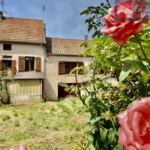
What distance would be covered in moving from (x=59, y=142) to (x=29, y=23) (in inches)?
545

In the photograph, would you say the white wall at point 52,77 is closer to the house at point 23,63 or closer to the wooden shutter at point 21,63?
the house at point 23,63

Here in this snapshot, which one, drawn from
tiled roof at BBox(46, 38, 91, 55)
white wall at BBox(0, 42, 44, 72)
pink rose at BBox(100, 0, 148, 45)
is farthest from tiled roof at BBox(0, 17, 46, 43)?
pink rose at BBox(100, 0, 148, 45)

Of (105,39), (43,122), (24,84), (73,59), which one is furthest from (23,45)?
(105,39)

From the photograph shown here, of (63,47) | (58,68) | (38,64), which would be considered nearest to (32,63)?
(38,64)

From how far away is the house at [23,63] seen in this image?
11.2 meters

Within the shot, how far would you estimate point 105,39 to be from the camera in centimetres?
78

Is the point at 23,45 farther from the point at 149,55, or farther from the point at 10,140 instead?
the point at 149,55

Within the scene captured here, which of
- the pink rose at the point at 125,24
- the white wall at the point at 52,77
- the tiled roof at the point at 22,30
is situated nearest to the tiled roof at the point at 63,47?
the white wall at the point at 52,77

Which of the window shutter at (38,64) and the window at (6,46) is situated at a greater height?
the window at (6,46)

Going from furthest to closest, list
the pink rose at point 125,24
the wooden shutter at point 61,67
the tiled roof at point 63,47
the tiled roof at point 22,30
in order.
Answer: the tiled roof at point 63,47
the wooden shutter at point 61,67
the tiled roof at point 22,30
the pink rose at point 125,24

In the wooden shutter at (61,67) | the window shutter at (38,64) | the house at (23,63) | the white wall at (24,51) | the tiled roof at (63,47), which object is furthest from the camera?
the tiled roof at (63,47)

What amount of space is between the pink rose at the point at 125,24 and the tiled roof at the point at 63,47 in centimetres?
1245

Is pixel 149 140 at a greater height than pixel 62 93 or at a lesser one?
greater

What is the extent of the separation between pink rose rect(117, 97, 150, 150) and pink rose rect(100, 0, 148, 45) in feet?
0.77
